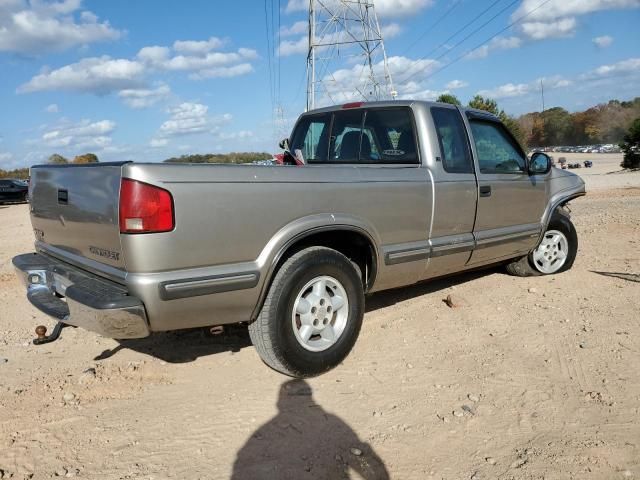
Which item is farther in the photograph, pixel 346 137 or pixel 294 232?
pixel 346 137

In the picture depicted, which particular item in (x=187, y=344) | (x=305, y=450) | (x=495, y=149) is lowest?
(x=305, y=450)

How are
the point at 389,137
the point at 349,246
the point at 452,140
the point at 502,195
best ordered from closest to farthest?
the point at 349,246 → the point at 389,137 → the point at 452,140 → the point at 502,195

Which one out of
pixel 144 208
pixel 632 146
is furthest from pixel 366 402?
pixel 632 146

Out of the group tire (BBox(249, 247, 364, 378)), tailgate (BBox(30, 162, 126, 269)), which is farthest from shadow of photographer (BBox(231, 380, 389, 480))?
tailgate (BBox(30, 162, 126, 269))

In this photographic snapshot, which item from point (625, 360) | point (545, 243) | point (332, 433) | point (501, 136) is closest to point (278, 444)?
point (332, 433)

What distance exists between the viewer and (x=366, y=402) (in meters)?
3.21

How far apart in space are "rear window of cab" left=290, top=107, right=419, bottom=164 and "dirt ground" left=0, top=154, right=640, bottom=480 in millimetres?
1458

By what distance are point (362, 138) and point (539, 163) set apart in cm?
205

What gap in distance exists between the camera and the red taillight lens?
276cm

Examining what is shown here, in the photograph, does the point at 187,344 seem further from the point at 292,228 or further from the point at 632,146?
the point at 632,146

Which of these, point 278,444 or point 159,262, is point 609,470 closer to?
point 278,444

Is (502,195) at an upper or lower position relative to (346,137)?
lower

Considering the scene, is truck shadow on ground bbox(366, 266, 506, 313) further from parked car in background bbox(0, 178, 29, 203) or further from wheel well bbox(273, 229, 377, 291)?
parked car in background bbox(0, 178, 29, 203)

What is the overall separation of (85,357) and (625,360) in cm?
399
